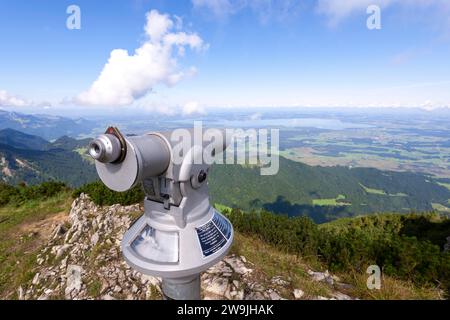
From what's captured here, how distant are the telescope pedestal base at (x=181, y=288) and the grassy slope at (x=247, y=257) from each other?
8.85 feet

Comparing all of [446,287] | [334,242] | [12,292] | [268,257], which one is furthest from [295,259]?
[12,292]

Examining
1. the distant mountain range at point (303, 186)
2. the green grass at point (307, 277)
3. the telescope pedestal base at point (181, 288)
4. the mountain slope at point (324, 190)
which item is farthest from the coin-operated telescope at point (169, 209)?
the mountain slope at point (324, 190)

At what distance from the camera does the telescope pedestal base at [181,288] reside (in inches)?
82.7

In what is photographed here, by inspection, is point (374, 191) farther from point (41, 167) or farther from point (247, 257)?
point (41, 167)

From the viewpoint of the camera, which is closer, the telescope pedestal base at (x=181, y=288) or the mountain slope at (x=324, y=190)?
the telescope pedestal base at (x=181, y=288)

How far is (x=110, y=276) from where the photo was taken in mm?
4836

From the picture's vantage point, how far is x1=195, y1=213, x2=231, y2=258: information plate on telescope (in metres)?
2.09

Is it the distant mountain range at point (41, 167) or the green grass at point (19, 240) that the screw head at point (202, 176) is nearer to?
the green grass at point (19, 240)

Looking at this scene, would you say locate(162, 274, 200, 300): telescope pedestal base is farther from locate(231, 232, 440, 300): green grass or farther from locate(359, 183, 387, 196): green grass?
locate(359, 183, 387, 196): green grass

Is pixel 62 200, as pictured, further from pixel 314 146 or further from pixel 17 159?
pixel 314 146

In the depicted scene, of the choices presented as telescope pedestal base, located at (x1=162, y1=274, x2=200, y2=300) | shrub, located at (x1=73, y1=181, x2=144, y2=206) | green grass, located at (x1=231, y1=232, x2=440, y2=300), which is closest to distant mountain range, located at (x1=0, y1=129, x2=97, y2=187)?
shrub, located at (x1=73, y1=181, x2=144, y2=206)

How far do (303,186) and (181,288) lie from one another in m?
91.1

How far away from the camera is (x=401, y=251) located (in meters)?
4.96

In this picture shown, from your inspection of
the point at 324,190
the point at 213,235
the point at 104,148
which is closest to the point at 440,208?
the point at 324,190
